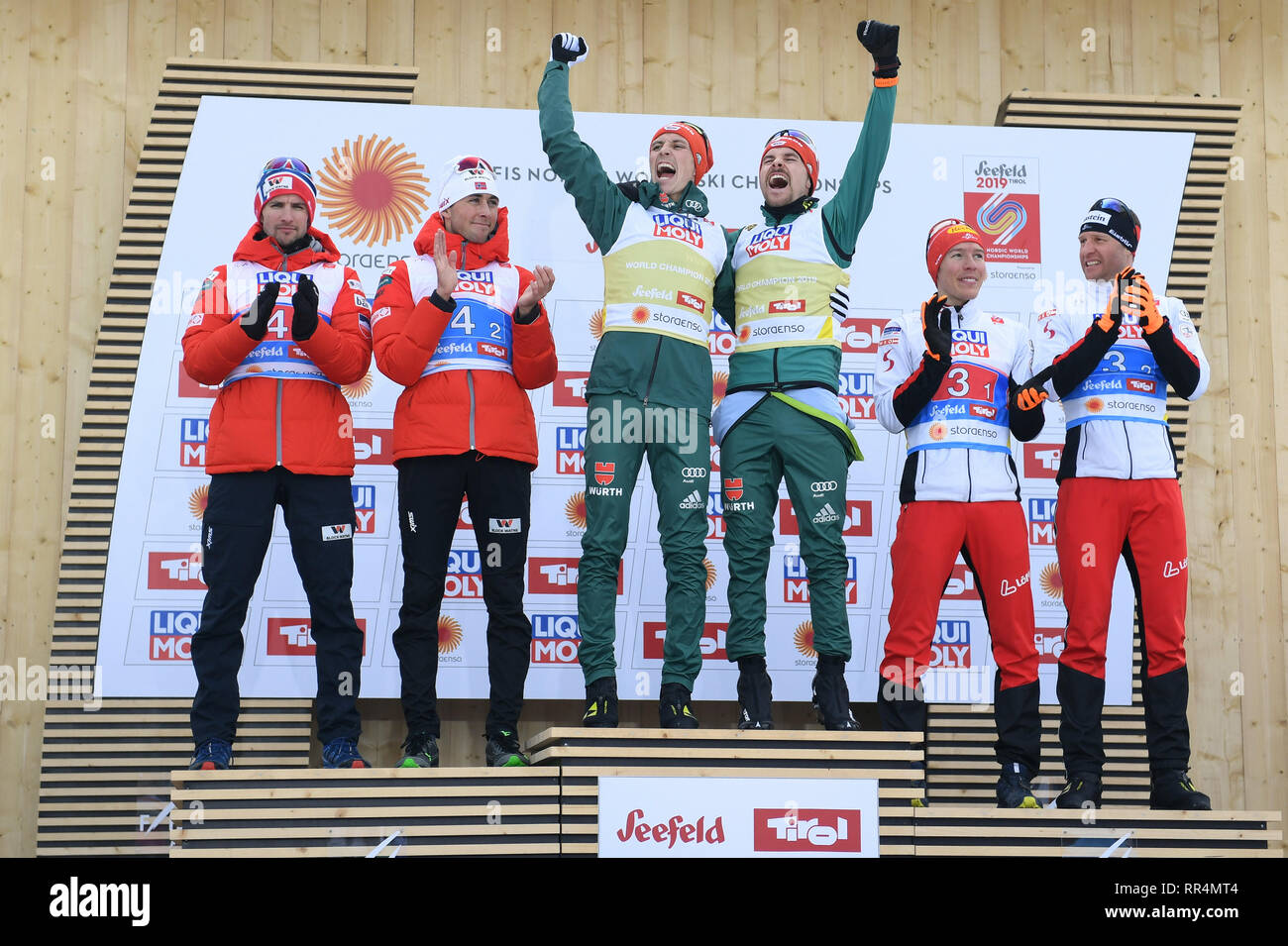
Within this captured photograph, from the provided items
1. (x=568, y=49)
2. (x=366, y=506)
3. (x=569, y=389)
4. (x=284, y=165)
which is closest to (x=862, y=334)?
(x=569, y=389)

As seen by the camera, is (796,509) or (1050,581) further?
(1050,581)

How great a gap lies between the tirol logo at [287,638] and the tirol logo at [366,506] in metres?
0.35

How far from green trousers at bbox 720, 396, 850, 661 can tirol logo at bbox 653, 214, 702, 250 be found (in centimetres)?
54

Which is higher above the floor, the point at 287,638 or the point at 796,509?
the point at 796,509

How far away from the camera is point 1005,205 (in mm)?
5797

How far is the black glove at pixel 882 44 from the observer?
13.8ft

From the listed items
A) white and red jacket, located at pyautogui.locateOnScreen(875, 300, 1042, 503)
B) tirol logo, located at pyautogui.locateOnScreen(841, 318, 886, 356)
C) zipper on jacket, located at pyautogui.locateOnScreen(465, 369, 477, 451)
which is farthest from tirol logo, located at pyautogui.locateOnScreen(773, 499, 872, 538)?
zipper on jacket, located at pyautogui.locateOnScreen(465, 369, 477, 451)

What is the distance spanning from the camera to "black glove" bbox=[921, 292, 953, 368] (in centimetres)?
428

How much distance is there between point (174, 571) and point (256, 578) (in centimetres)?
141

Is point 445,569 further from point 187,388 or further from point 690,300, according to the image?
point 187,388

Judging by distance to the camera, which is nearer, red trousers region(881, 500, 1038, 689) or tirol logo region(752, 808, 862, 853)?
tirol logo region(752, 808, 862, 853)

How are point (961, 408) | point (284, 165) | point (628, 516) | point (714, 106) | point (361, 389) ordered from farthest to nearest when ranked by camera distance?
point (714, 106) → point (361, 389) → point (961, 408) → point (284, 165) → point (628, 516)

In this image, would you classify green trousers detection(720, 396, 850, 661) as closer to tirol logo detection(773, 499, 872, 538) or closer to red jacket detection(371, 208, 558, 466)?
red jacket detection(371, 208, 558, 466)
